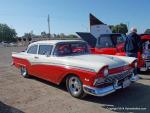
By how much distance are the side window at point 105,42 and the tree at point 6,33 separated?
4481 inches

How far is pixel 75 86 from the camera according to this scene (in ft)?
22.1

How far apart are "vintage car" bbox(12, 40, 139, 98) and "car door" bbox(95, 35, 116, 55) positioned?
2890 millimetres

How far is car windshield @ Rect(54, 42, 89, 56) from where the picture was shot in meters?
7.60

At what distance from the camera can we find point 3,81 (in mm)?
9133

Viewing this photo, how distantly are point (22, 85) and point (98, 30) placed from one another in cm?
786

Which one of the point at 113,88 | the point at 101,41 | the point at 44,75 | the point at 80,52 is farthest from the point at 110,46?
the point at 113,88

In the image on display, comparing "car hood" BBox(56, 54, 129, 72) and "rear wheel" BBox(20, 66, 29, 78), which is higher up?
"car hood" BBox(56, 54, 129, 72)

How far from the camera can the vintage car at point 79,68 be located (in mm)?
6152

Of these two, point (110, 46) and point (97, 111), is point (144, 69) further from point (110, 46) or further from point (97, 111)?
point (97, 111)

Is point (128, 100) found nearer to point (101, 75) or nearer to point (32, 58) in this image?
point (101, 75)

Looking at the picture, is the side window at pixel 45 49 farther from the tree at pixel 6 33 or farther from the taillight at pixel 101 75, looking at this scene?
the tree at pixel 6 33

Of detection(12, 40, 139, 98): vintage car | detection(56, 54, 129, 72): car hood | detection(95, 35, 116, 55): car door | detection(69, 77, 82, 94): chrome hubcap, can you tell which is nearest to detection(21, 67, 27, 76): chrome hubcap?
detection(12, 40, 139, 98): vintage car

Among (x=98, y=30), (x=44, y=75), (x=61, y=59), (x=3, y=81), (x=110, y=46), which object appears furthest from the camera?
(x=98, y=30)

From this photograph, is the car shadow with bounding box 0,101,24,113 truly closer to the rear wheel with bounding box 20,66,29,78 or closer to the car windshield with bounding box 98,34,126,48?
the rear wheel with bounding box 20,66,29,78
